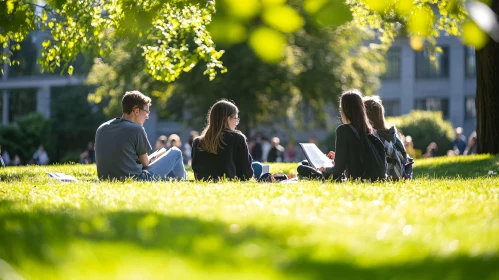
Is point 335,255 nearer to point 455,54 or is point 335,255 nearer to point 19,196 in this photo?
point 19,196

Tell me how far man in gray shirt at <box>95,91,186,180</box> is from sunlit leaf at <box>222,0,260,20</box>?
5536 mm

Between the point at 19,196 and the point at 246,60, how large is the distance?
85.7 feet

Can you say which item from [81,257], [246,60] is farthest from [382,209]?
[246,60]

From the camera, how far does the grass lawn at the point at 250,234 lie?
329 cm

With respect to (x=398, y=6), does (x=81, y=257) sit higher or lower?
lower

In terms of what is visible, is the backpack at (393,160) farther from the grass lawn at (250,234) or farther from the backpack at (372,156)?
the grass lawn at (250,234)

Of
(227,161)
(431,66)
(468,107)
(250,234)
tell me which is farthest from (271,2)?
(431,66)

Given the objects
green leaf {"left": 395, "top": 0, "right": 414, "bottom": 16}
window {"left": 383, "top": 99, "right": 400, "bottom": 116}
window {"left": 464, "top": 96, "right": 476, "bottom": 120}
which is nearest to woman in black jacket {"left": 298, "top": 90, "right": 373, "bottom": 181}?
green leaf {"left": 395, "top": 0, "right": 414, "bottom": 16}

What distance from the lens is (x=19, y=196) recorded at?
789cm

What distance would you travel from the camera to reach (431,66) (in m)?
54.4

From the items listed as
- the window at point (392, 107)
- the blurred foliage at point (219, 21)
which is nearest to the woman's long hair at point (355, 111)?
the blurred foliage at point (219, 21)

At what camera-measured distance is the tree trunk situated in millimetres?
18328

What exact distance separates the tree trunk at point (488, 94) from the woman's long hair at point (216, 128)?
32.1ft

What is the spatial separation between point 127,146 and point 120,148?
10 cm
